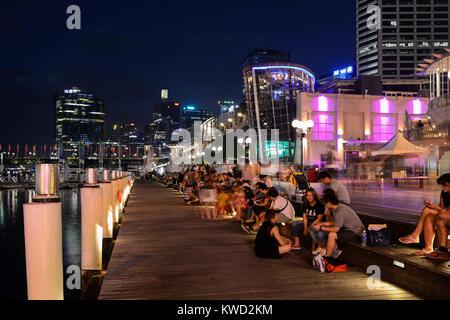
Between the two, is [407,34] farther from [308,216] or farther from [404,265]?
[404,265]

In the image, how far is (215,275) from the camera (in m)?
6.24

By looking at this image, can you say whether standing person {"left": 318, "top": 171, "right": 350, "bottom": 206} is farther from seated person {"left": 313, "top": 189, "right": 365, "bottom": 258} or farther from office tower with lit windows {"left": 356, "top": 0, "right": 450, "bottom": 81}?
office tower with lit windows {"left": 356, "top": 0, "right": 450, "bottom": 81}

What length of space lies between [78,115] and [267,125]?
15203 centimetres

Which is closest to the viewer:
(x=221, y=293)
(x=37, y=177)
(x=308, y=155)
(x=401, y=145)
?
(x=37, y=177)

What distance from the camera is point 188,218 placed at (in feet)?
42.6

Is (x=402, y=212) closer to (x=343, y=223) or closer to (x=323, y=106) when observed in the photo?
(x=343, y=223)

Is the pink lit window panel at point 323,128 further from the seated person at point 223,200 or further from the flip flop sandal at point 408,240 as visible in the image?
the flip flop sandal at point 408,240

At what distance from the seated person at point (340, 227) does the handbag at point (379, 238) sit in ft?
1.21

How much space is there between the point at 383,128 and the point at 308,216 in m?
45.3

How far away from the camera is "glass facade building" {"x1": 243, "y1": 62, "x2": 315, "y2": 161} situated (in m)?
55.6

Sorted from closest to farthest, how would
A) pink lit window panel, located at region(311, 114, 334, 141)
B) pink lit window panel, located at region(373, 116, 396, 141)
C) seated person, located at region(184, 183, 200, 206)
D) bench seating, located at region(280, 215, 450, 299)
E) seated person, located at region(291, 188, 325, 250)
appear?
bench seating, located at region(280, 215, 450, 299), seated person, located at region(291, 188, 325, 250), seated person, located at region(184, 183, 200, 206), pink lit window panel, located at region(311, 114, 334, 141), pink lit window panel, located at region(373, 116, 396, 141)

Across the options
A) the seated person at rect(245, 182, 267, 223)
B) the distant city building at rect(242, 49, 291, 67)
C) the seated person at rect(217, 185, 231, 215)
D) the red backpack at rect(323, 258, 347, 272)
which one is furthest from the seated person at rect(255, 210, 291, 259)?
the distant city building at rect(242, 49, 291, 67)

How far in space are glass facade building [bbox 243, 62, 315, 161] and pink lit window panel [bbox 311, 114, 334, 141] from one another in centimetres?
739
